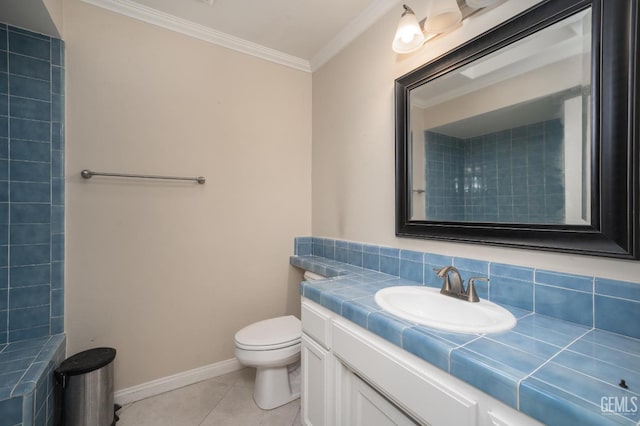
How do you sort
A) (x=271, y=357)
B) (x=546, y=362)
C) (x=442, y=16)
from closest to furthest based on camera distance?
1. (x=546, y=362)
2. (x=442, y=16)
3. (x=271, y=357)

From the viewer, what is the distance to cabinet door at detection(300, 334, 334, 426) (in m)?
1.18

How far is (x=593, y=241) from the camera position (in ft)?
2.77


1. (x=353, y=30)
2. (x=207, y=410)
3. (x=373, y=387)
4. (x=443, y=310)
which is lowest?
(x=207, y=410)

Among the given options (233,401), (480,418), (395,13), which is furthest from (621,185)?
(233,401)

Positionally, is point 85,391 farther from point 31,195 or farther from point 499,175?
point 499,175

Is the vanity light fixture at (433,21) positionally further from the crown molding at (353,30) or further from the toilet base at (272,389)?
the toilet base at (272,389)

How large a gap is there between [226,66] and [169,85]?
1.40 feet

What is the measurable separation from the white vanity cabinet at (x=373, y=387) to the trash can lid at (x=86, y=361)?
106cm

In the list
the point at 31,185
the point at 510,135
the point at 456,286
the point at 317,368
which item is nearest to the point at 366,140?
the point at 510,135

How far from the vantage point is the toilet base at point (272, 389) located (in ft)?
5.23

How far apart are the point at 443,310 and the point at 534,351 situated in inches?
17.0

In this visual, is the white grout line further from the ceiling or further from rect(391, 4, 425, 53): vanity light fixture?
the ceiling

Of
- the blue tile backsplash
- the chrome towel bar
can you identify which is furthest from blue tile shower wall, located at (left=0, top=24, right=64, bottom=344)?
the chrome towel bar

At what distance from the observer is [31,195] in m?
1.43
